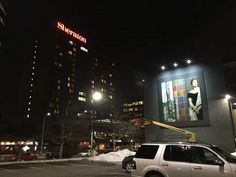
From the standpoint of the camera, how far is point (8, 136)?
162ft

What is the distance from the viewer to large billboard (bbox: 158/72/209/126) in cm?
3766

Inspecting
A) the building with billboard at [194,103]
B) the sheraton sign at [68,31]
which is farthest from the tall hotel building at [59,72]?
the building with billboard at [194,103]

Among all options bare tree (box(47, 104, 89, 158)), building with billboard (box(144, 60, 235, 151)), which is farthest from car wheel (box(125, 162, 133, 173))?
building with billboard (box(144, 60, 235, 151))

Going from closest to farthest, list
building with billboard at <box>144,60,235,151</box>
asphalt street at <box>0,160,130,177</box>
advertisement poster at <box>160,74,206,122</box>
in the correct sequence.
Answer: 1. asphalt street at <box>0,160,130,177</box>
2. building with billboard at <box>144,60,235,151</box>
3. advertisement poster at <box>160,74,206,122</box>

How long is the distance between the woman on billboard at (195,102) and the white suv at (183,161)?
3051 cm

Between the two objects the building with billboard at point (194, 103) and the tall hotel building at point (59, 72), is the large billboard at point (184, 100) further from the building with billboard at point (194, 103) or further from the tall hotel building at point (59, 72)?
the tall hotel building at point (59, 72)

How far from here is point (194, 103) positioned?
3822 cm

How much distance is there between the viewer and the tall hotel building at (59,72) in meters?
107

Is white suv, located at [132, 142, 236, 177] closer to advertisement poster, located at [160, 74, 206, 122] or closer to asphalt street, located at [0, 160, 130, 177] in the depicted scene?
asphalt street, located at [0, 160, 130, 177]

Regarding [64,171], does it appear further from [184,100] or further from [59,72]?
[59,72]

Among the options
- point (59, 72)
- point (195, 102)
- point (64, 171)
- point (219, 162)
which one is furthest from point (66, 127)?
point (59, 72)

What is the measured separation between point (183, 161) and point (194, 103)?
1247 inches

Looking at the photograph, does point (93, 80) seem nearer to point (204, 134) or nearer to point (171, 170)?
point (204, 134)

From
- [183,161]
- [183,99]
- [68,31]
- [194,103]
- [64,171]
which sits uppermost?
[68,31]
